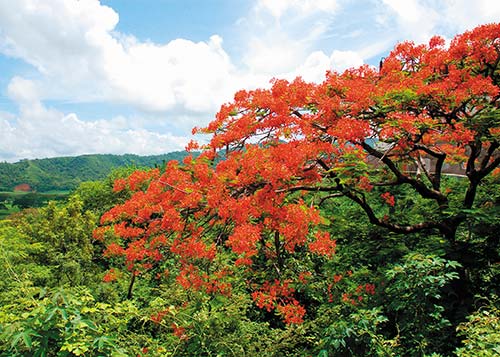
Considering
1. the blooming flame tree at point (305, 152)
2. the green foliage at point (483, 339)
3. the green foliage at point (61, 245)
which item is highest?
the blooming flame tree at point (305, 152)

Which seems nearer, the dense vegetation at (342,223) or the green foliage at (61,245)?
the dense vegetation at (342,223)

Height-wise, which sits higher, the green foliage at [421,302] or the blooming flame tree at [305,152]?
the blooming flame tree at [305,152]

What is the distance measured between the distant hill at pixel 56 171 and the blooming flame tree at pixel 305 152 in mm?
100202

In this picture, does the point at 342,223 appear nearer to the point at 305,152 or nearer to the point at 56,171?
the point at 305,152

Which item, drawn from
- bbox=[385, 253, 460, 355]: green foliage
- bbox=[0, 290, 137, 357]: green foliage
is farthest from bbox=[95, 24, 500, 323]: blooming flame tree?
bbox=[0, 290, 137, 357]: green foliage

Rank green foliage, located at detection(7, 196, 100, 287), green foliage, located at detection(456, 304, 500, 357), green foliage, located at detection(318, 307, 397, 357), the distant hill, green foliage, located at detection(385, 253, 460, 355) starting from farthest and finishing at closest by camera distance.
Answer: the distant hill < green foliage, located at detection(7, 196, 100, 287) < green foliage, located at detection(385, 253, 460, 355) < green foliage, located at detection(318, 307, 397, 357) < green foliage, located at detection(456, 304, 500, 357)

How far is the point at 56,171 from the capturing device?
156125mm

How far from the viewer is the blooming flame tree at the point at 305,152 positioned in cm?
477

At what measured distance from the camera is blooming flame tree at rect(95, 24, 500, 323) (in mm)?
4770

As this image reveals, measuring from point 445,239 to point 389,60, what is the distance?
11.1ft

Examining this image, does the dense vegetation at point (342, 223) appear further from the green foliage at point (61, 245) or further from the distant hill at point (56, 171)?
the distant hill at point (56, 171)

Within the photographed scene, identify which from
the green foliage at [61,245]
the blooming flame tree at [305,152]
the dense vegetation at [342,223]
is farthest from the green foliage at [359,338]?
the green foliage at [61,245]

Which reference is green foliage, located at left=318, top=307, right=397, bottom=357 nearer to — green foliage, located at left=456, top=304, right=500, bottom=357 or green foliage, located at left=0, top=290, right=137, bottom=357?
green foliage, located at left=456, top=304, right=500, bottom=357

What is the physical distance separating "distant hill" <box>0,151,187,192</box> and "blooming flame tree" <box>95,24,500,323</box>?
100202 millimetres
